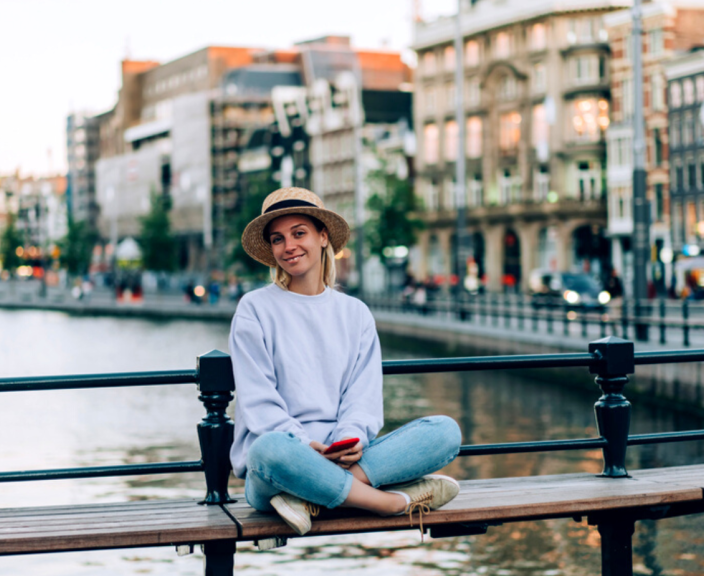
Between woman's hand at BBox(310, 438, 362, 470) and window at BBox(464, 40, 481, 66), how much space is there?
7090cm

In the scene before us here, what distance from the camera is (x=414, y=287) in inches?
2044

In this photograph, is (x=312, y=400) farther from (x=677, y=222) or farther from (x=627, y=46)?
(x=627, y=46)

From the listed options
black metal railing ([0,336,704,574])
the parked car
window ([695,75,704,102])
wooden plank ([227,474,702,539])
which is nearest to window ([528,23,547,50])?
window ([695,75,704,102])

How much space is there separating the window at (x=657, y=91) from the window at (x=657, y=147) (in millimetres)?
1142

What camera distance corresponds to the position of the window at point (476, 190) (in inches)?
2886

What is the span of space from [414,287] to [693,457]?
120ft

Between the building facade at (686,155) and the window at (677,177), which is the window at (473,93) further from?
the window at (677,177)

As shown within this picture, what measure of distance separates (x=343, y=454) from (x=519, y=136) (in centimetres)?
6736

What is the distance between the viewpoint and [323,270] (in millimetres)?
4734

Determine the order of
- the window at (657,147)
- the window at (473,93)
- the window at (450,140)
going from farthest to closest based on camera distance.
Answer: the window at (450,140) < the window at (473,93) < the window at (657,147)

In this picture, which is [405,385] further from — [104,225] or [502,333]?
[104,225]

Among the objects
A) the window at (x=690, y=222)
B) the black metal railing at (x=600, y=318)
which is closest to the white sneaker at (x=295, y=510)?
the black metal railing at (x=600, y=318)

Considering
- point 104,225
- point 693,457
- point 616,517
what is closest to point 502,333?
point 693,457

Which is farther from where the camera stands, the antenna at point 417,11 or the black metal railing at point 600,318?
the antenna at point 417,11
